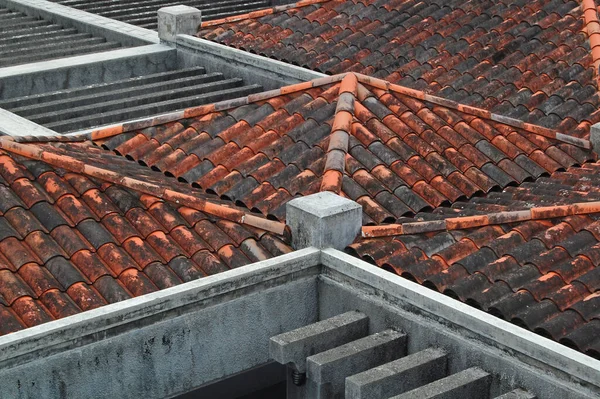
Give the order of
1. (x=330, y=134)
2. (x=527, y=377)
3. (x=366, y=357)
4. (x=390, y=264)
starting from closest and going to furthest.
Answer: (x=527, y=377) < (x=366, y=357) < (x=390, y=264) < (x=330, y=134)

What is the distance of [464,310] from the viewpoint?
415 inches

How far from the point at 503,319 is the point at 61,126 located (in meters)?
8.39

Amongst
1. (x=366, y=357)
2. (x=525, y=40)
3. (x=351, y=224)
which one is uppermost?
(x=525, y=40)

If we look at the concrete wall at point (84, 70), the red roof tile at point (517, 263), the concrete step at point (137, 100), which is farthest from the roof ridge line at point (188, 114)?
the concrete wall at point (84, 70)

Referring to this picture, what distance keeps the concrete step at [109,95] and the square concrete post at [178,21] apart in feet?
3.42

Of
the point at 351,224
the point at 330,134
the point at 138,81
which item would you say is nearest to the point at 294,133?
the point at 330,134

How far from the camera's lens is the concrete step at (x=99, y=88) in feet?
59.2

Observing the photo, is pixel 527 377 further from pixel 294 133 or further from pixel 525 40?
pixel 525 40

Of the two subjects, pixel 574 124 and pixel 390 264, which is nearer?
pixel 390 264

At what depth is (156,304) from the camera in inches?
424

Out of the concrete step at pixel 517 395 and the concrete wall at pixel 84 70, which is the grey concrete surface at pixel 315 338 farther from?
the concrete wall at pixel 84 70

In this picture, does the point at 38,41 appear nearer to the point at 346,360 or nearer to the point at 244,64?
the point at 244,64

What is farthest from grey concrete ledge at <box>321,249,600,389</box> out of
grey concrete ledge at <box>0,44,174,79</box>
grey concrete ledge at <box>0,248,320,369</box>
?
grey concrete ledge at <box>0,44,174,79</box>

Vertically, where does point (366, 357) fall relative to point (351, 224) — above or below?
below
